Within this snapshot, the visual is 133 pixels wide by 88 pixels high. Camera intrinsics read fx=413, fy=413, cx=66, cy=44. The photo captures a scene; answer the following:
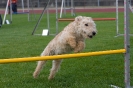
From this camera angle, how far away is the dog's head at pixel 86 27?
6.29 metres

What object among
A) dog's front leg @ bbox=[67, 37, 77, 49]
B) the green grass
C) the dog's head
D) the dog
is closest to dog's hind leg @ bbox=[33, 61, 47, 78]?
the green grass

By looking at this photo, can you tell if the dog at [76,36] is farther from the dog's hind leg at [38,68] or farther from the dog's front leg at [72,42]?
the dog's hind leg at [38,68]

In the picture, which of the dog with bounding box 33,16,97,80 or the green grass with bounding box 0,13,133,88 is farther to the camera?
the green grass with bounding box 0,13,133,88

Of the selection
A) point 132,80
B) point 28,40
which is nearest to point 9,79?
point 132,80

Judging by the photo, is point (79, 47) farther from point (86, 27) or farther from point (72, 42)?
point (86, 27)

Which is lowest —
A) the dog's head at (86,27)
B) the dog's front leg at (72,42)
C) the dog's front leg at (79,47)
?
the dog's front leg at (79,47)

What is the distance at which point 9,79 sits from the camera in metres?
7.36

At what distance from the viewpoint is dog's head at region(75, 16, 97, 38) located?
6.29 m

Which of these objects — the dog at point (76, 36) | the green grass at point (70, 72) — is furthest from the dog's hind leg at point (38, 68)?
the dog at point (76, 36)

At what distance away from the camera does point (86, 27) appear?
6395 millimetres

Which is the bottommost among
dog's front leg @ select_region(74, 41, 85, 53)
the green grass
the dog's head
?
the green grass

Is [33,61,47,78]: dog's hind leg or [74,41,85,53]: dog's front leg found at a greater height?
[74,41,85,53]: dog's front leg

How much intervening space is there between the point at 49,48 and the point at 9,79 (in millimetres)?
943

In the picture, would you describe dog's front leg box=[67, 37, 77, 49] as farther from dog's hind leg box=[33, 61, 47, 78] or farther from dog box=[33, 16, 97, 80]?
dog's hind leg box=[33, 61, 47, 78]
